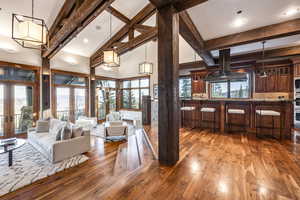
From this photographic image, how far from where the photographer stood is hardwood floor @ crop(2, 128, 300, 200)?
162 cm

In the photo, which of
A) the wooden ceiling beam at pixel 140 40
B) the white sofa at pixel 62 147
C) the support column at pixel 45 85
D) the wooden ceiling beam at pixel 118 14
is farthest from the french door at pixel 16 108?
the wooden ceiling beam at pixel 118 14

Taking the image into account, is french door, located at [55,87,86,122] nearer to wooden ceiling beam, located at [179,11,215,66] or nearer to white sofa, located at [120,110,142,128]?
white sofa, located at [120,110,142,128]

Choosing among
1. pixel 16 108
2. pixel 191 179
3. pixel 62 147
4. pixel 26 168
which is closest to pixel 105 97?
pixel 16 108

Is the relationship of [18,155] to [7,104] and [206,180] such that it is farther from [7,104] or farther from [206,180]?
[206,180]

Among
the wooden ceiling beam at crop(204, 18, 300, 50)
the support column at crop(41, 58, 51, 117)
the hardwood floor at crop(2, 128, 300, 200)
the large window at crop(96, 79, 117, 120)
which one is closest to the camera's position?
the hardwood floor at crop(2, 128, 300, 200)

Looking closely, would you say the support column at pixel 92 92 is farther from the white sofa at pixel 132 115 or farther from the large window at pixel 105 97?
the white sofa at pixel 132 115

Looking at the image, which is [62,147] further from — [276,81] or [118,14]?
[276,81]

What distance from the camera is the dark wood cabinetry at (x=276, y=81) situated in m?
5.10

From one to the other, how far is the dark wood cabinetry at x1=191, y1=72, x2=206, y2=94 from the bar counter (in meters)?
1.46

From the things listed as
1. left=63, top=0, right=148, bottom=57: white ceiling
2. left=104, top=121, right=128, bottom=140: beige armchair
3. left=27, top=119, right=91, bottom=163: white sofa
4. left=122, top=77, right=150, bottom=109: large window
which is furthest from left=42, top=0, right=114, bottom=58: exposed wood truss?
left=122, top=77, right=150, bottom=109: large window

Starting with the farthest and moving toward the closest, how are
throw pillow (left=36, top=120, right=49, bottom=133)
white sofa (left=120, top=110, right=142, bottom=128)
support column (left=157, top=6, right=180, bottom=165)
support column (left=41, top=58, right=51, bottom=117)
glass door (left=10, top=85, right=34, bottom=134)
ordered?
white sofa (left=120, top=110, right=142, bottom=128) < support column (left=41, top=58, right=51, bottom=117) < glass door (left=10, top=85, right=34, bottom=134) < throw pillow (left=36, top=120, right=49, bottom=133) < support column (left=157, top=6, right=180, bottom=165)

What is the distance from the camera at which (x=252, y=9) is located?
8.44 ft

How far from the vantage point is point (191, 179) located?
1.89 m

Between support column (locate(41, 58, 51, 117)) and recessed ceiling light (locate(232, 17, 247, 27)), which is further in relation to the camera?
support column (locate(41, 58, 51, 117))
